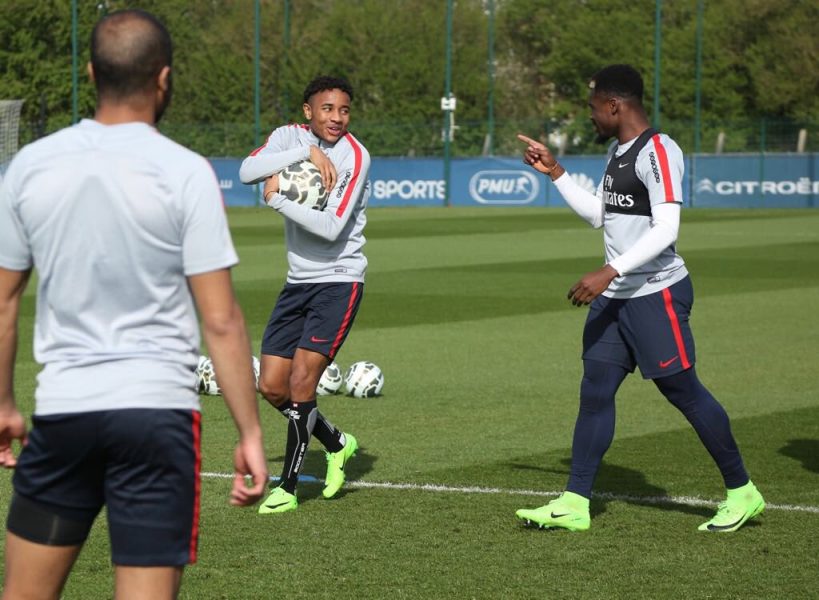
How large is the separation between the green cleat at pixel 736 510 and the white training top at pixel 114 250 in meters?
4.03

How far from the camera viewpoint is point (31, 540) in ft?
13.2

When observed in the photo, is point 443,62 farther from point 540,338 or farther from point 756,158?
point 540,338

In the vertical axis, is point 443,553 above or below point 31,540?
below

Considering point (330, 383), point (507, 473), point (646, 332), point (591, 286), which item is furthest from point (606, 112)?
point (330, 383)

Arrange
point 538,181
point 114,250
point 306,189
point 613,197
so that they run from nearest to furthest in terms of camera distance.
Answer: point 114,250 < point 613,197 < point 306,189 < point 538,181

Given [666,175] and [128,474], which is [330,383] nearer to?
[666,175]

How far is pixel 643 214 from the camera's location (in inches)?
294

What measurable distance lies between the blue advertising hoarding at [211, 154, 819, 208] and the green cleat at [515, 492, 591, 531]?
40725mm

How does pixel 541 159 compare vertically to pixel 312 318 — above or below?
above

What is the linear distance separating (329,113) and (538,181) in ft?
139

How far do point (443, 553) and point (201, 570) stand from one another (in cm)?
102

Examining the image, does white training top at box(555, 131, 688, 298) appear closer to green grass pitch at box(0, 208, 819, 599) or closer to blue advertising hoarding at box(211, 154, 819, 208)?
green grass pitch at box(0, 208, 819, 599)

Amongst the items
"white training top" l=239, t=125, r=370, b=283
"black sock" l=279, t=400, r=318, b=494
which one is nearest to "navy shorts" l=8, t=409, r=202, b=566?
"black sock" l=279, t=400, r=318, b=494

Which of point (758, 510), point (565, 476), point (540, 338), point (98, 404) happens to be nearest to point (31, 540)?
point (98, 404)
